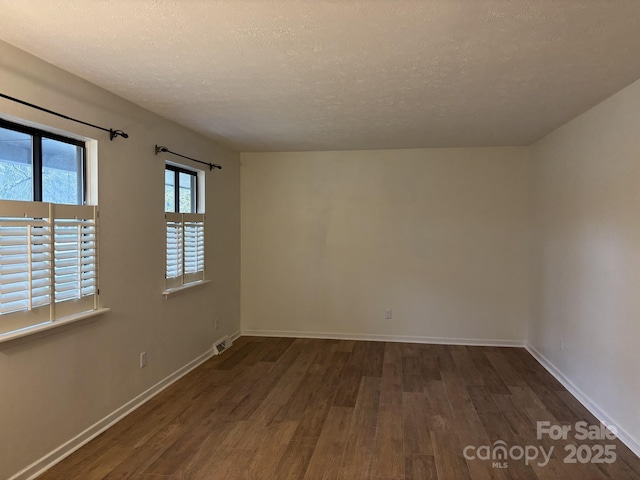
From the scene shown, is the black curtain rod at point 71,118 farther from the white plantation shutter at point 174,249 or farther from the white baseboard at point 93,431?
the white baseboard at point 93,431

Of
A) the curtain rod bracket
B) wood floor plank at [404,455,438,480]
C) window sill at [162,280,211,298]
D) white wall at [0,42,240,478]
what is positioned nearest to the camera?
white wall at [0,42,240,478]

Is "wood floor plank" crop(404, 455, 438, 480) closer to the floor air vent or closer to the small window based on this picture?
the floor air vent

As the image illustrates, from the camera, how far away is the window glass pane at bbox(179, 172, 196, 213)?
415 centimetres

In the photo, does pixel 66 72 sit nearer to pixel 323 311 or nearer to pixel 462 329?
pixel 323 311

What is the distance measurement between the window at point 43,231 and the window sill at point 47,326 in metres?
0.03

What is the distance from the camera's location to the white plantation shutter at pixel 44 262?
2.20m

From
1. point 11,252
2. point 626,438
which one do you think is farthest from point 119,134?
point 626,438

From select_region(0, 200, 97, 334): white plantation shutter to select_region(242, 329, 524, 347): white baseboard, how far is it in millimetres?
2937

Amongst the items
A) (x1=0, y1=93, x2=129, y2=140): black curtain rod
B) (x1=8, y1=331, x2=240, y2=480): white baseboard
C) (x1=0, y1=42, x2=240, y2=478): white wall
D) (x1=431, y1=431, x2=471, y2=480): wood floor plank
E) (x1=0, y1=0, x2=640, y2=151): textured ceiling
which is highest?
(x1=0, y1=0, x2=640, y2=151): textured ceiling

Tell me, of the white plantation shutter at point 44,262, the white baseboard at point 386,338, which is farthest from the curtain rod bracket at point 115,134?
the white baseboard at point 386,338

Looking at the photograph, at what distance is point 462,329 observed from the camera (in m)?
5.12

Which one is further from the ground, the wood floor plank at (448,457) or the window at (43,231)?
the window at (43,231)

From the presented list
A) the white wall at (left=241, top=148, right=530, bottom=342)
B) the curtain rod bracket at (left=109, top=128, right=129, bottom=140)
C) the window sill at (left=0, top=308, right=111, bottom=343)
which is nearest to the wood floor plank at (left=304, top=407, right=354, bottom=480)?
the window sill at (left=0, top=308, right=111, bottom=343)

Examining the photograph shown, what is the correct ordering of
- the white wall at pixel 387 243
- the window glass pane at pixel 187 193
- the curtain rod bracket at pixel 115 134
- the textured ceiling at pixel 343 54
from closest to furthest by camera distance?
the textured ceiling at pixel 343 54, the curtain rod bracket at pixel 115 134, the window glass pane at pixel 187 193, the white wall at pixel 387 243
